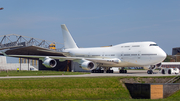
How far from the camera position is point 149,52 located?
40.3m

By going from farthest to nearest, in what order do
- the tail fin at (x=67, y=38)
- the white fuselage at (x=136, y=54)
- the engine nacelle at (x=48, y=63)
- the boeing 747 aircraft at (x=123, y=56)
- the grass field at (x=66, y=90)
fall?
the tail fin at (x=67, y=38)
the engine nacelle at (x=48, y=63)
the boeing 747 aircraft at (x=123, y=56)
the white fuselage at (x=136, y=54)
the grass field at (x=66, y=90)

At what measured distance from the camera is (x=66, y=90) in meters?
22.9

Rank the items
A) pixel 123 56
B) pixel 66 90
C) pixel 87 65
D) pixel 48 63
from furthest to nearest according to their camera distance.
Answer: pixel 48 63 < pixel 87 65 < pixel 123 56 < pixel 66 90

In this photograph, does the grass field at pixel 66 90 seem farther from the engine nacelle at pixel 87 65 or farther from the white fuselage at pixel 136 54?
the engine nacelle at pixel 87 65

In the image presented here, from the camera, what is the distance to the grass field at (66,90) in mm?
21766

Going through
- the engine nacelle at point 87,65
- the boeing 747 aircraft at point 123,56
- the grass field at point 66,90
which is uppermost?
the boeing 747 aircraft at point 123,56

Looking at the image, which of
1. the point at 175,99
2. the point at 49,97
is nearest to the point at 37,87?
the point at 49,97

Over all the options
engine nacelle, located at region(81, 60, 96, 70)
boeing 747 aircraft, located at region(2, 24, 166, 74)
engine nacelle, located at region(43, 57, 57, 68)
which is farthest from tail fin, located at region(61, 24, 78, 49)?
engine nacelle, located at region(81, 60, 96, 70)

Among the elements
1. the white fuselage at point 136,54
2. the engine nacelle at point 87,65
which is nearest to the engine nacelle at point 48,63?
the engine nacelle at point 87,65

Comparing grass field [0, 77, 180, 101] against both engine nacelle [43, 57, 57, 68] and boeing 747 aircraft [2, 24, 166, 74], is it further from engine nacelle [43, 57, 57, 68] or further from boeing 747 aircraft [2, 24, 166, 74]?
engine nacelle [43, 57, 57, 68]

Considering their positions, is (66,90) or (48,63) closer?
(66,90)

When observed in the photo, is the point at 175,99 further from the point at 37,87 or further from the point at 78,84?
the point at 37,87

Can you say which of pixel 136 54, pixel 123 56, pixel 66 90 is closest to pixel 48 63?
pixel 123 56

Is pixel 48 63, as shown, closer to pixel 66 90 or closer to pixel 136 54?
pixel 136 54
